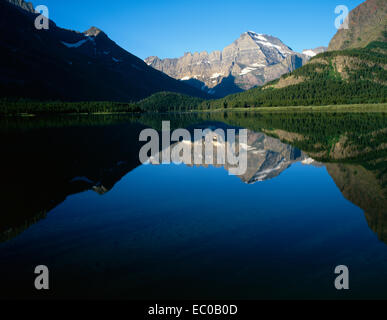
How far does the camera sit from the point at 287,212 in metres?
17.3

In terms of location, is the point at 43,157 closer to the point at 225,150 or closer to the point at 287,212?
the point at 225,150

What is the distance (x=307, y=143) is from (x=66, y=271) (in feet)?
136

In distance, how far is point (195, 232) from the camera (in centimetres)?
1470

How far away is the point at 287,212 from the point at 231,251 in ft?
20.2

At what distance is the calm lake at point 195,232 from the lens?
10.3 m

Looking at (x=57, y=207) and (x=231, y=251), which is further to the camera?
(x=57, y=207)

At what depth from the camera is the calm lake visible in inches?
407

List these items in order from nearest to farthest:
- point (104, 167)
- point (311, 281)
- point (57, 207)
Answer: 1. point (311, 281)
2. point (57, 207)
3. point (104, 167)

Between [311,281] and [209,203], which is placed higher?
[209,203]

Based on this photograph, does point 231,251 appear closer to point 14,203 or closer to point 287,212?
point 287,212
